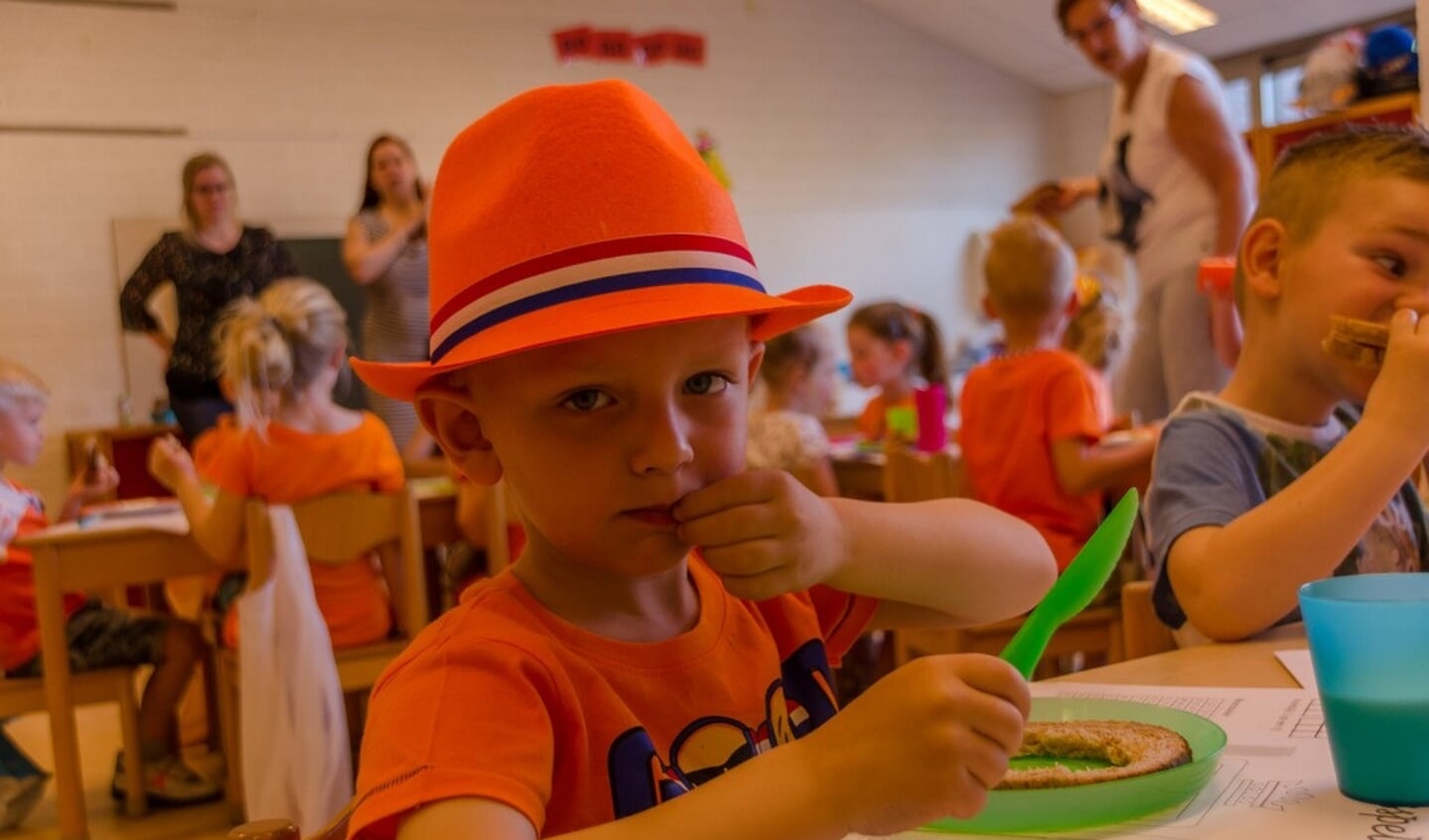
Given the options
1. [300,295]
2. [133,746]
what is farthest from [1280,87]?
[133,746]

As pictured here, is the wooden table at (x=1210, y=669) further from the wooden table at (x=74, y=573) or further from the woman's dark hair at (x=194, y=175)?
the woman's dark hair at (x=194, y=175)

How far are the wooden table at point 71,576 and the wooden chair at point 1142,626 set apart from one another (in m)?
2.34

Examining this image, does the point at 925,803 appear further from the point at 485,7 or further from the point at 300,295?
the point at 485,7

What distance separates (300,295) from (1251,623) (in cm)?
240

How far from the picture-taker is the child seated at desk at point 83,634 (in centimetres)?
308

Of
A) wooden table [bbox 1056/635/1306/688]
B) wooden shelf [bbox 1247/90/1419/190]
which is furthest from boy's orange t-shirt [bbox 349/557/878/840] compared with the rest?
wooden shelf [bbox 1247/90/1419/190]

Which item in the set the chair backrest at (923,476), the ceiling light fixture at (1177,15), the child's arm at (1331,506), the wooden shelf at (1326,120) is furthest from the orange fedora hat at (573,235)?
the ceiling light fixture at (1177,15)

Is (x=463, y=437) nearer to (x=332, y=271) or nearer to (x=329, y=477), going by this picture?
(x=329, y=477)

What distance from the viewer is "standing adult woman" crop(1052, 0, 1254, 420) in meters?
2.92

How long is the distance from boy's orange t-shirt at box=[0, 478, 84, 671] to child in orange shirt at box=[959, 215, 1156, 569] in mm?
2192

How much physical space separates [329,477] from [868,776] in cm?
246

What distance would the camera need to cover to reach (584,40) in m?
7.23

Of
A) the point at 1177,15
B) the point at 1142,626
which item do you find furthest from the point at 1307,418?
the point at 1177,15

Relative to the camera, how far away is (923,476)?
258 centimetres
